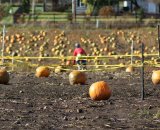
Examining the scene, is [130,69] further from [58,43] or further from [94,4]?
[94,4]

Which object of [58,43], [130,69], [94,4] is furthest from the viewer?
[94,4]

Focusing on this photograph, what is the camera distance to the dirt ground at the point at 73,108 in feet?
36.9

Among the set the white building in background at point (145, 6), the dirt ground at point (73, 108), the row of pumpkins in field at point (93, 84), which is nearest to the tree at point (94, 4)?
the white building in background at point (145, 6)

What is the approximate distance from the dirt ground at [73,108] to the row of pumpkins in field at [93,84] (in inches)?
7.4

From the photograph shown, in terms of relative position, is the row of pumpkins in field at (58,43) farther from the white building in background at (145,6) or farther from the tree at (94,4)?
the white building in background at (145,6)

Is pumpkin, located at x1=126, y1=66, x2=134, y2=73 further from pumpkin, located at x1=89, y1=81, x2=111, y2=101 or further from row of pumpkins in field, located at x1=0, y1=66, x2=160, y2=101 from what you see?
pumpkin, located at x1=89, y1=81, x2=111, y2=101

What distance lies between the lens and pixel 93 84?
15414 mm

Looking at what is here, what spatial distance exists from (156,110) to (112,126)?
2323 mm

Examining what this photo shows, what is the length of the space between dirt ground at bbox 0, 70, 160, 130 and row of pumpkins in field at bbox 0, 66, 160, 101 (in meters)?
0.19

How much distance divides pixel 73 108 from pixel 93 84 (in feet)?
6.59

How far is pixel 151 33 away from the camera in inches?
1636

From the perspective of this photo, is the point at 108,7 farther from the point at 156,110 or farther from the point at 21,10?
the point at 156,110

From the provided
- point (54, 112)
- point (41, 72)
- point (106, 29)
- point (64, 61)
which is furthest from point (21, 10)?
point (54, 112)

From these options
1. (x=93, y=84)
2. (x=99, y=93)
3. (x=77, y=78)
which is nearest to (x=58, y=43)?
(x=77, y=78)
